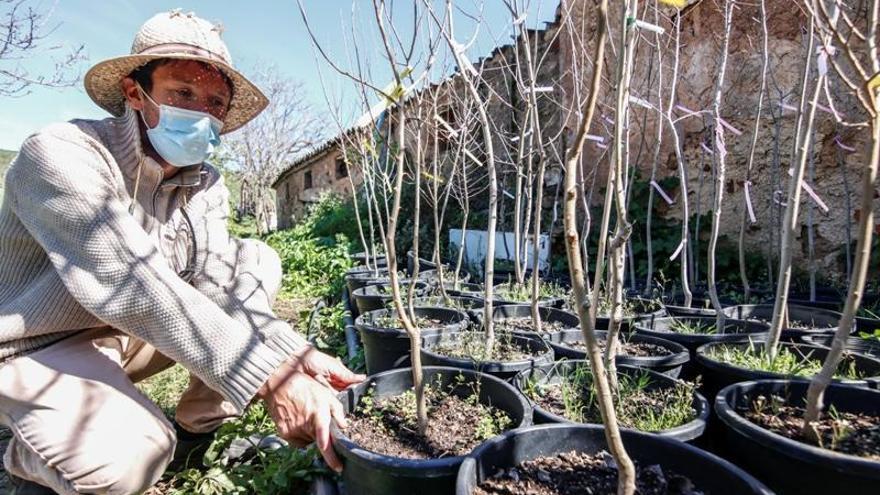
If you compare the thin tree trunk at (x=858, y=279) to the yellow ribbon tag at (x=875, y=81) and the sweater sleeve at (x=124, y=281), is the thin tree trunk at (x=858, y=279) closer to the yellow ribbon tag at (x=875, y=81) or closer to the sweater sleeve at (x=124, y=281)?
the yellow ribbon tag at (x=875, y=81)

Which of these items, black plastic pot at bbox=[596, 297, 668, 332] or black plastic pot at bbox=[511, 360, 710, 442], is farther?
black plastic pot at bbox=[596, 297, 668, 332]

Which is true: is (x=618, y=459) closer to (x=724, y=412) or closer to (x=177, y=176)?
(x=724, y=412)

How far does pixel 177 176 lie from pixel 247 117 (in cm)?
47

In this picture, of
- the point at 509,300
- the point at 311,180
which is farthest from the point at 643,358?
the point at 311,180

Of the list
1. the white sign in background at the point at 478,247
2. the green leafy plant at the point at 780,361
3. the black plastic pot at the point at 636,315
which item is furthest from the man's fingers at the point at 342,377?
the white sign in background at the point at 478,247

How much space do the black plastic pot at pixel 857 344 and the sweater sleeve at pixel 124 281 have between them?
2.13 metres

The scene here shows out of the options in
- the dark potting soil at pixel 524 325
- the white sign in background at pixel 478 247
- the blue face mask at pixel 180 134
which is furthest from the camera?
the white sign in background at pixel 478 247

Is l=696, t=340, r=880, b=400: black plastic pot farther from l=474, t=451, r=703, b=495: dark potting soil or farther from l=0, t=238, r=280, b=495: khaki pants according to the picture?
l=0, t=238, r=280, b=495: khaki pants

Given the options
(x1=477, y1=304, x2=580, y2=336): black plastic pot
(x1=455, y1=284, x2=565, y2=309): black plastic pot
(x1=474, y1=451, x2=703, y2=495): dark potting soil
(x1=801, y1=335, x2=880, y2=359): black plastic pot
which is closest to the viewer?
(x1=474, y1=451, x2=703, y2=495): dark potting soil

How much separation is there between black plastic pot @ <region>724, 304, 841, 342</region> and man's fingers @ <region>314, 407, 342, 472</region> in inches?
81.5

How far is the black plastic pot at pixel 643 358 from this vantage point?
1.71 metres

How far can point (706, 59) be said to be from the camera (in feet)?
14.4

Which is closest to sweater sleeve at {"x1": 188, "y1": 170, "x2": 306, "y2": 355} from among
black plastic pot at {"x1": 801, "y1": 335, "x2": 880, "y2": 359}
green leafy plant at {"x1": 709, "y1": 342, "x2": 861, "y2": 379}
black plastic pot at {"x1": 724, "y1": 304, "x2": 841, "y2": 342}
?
green leafy plant at {"x1": 709, "y1": 342, "x2": 861, "y2": 379}

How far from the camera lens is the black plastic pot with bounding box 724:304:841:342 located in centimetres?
215
